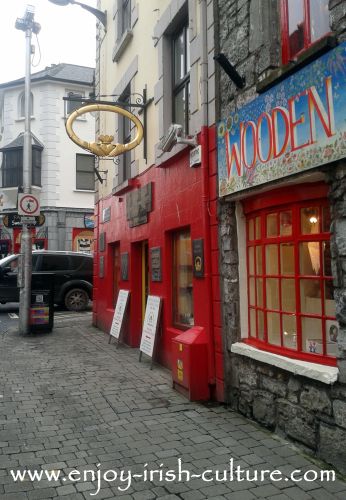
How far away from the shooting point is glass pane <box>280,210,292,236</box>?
15.2 ft

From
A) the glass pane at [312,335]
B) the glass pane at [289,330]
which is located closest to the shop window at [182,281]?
the glass pane at [289,330]

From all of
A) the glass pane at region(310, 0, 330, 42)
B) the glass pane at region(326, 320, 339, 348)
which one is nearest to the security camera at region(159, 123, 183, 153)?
the glass pane at region(310, 0, 330, 42)

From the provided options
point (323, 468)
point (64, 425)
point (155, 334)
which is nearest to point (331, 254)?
point (323, 468)

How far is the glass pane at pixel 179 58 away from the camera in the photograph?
7559 millimetres

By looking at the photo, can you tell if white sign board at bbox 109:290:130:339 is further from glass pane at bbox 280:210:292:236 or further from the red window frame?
glass pane at bbox 280:210:292:236

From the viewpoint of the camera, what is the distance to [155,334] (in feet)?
24.3

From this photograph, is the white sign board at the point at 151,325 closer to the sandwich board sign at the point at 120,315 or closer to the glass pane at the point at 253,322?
the sandwich board sign at the point at 120,315

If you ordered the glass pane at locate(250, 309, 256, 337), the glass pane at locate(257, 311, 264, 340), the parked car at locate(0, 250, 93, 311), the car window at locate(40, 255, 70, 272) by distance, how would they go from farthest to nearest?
the car window at locate(40, 255, 70, 272) < the parked car at locate(0, 250, 93, 311) < the glass pane at locate(250, 309, 256, 337) < the glass pane at locate(257, 311, 264, 340)

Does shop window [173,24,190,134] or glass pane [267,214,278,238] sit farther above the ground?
shop window [173,24,190,134]

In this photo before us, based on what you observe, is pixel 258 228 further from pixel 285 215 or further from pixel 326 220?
pixel 326 220

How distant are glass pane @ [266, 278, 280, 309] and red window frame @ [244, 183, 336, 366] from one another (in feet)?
0.11

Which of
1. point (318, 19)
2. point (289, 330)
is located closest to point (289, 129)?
point (318, 19)

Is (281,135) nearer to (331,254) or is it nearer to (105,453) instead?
(331,254)

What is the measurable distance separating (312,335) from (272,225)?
1208mm
